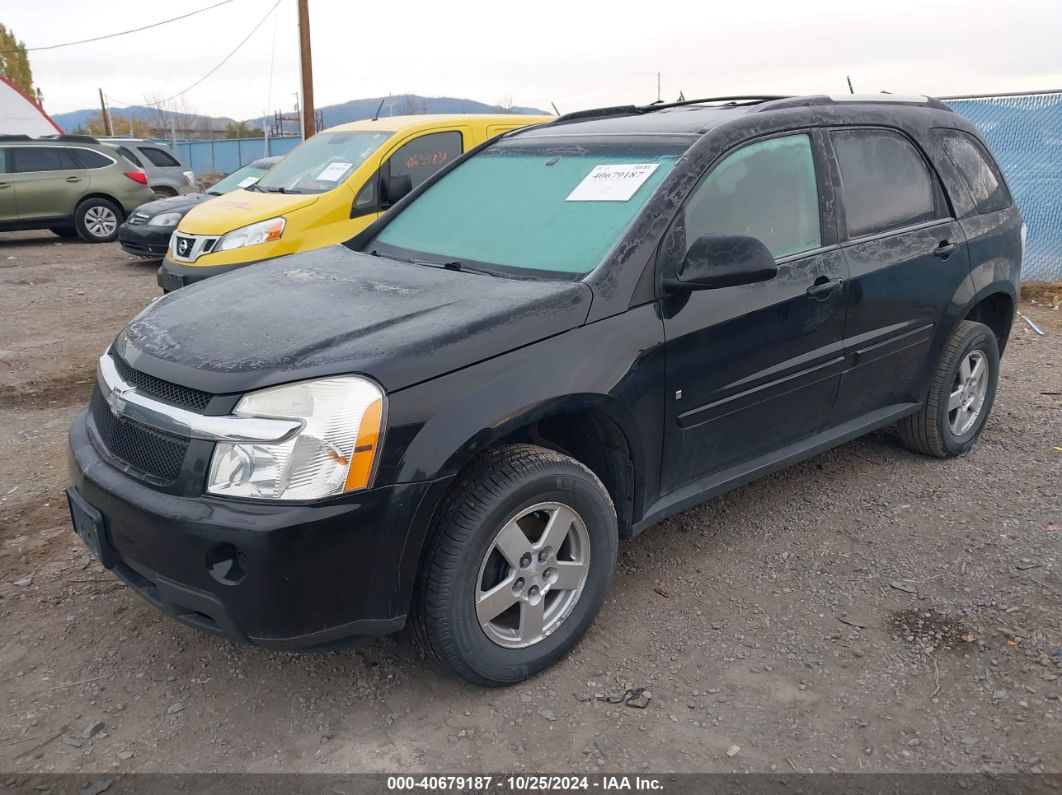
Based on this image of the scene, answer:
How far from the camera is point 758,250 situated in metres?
3.01

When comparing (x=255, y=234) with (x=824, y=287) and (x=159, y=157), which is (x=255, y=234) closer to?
(x=824, y=287)

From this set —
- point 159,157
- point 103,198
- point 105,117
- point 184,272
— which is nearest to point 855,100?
point 184,272

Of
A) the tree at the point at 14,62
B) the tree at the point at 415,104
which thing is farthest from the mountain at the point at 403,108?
the tree at the point at 14,62

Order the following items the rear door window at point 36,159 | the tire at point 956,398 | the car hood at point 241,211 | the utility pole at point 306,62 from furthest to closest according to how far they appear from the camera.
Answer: the utility pole at point 306,62
the rear door window at point 36,159
the car hood at point 241,211
the tire at point 956,398

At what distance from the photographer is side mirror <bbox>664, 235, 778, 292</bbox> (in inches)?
117

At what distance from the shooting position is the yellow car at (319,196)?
724 centimetres

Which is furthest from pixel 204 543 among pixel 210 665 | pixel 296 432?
A: pixel 210 665

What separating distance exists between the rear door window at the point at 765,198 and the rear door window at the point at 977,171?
1191mm

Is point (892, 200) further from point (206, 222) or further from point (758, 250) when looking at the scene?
point (206, 222)

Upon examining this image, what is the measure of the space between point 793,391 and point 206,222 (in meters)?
5.71

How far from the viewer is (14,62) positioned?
49906 millimetres

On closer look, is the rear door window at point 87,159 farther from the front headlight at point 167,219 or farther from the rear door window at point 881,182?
the rear door window at point 881,182

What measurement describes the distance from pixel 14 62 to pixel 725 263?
58.4 meters

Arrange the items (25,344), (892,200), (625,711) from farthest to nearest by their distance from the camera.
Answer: (25,344) → (892,200) → (625,711)
